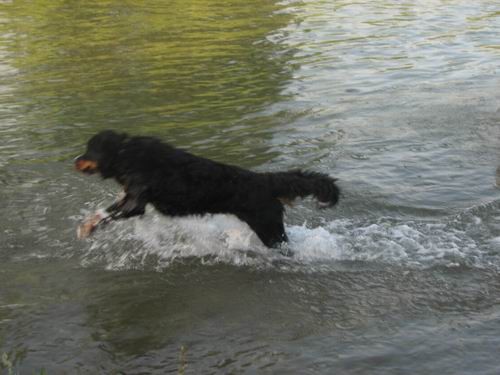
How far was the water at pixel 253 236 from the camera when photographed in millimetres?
5926

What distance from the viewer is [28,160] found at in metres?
10.5

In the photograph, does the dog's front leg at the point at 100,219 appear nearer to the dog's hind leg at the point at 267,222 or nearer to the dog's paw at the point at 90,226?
the dog's paw at the point at 90,226

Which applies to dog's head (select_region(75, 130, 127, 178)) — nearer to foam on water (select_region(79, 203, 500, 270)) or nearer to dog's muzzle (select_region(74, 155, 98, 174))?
dog's muzzle (select_region(74, 155, 98, 174))

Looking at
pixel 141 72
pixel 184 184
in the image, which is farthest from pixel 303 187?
pixel 141 72

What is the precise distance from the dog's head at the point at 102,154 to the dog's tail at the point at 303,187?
5.12ft

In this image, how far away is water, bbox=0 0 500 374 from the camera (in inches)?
233

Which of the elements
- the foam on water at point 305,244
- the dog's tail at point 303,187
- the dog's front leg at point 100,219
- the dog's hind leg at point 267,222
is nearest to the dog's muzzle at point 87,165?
the dog's front leg at point 100,219

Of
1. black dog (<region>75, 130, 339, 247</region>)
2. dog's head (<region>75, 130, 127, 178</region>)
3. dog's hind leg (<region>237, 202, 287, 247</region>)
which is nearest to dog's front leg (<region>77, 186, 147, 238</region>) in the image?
black dog (<region>75, 130, 339, 247</region>)

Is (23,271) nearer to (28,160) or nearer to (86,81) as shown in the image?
(28,160)

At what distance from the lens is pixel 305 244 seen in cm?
762

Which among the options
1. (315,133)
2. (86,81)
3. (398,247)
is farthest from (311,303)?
(86,81)

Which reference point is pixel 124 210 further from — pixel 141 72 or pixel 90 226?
pixel 141 72

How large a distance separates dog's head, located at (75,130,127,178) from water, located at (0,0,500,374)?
1.02 m

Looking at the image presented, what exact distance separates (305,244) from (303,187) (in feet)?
2.51
